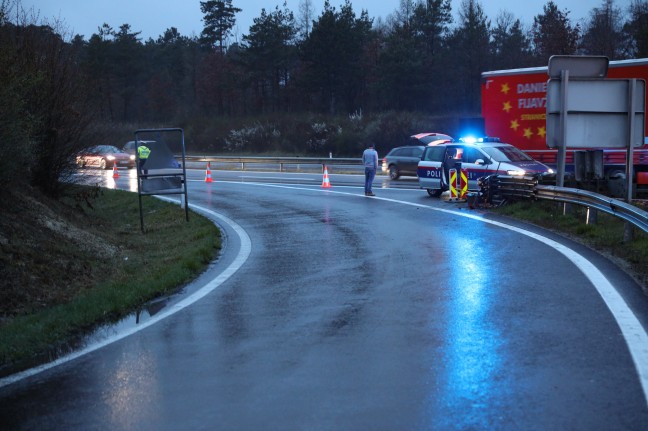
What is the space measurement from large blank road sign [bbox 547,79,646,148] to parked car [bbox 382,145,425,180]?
1769 centimetres

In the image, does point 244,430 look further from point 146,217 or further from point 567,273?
point 146,217

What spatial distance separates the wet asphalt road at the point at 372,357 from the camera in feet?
17.0

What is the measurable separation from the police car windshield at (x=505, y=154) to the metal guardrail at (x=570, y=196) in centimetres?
176

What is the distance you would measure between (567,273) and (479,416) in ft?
18.4

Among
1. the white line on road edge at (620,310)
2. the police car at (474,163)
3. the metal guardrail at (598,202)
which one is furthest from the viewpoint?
the police car at (474,163)

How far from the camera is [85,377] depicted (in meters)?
6.30

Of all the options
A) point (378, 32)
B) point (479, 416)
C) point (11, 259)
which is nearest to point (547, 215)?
point (11, 259)

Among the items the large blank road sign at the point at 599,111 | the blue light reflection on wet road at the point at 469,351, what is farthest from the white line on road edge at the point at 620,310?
the large blank road sign at the point at 599,111

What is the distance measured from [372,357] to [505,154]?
53.3ft

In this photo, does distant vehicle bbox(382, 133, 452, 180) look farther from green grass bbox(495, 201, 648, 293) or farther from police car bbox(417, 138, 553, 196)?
green grass bbox(495, 201, 648, 293)

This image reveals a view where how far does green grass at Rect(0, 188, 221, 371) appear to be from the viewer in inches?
303

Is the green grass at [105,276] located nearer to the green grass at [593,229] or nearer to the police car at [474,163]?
the green grass at [593,229]

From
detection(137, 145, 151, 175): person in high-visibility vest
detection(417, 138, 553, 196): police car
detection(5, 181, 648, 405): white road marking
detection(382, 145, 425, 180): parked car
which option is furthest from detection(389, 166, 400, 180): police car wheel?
→ detection(5, 181, 648, 405): white road marking

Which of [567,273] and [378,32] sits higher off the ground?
[378,32]
